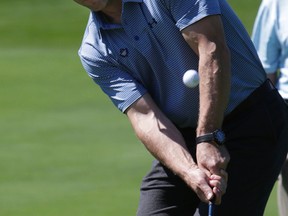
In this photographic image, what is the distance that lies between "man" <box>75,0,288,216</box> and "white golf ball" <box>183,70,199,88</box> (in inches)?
5.0

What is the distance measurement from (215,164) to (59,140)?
4.60 meters

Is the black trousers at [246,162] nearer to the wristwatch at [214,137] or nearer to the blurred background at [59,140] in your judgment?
the wristwatch at [214,137]

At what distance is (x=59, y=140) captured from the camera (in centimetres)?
941

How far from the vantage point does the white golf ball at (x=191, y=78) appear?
477 cm

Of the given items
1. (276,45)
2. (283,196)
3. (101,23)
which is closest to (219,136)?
(101,23)

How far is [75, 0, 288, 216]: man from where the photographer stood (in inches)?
194

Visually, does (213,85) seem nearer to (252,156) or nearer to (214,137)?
(214,137)

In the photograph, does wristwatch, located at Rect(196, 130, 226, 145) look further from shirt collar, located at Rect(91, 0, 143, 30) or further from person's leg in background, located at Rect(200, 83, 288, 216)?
shirt collar, located at Rect(91, 0, 143, 30)

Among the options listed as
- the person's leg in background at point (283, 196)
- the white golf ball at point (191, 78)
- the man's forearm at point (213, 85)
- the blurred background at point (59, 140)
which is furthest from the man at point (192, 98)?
the blurred background at point (59, 140)

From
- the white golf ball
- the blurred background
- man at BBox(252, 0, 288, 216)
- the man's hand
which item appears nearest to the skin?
the man's hand

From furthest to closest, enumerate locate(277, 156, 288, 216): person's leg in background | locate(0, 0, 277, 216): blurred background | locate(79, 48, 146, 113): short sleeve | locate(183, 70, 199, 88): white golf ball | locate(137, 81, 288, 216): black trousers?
locate(0, 0, 277, 216): blurred background
locate(277, 156, 288, 216): person's leg in background
locate(79, 48, 146, 113): short sleeve
locate(137, 81, 288, 216): black trousers
locate(183, 70, 199, 88): white golf ball

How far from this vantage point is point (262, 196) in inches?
206

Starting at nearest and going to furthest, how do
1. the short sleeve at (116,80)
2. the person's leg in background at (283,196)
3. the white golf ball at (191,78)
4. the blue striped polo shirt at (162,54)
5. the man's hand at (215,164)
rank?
the white golf ball at (191,78)
the man's hand at (215,164)
the blue striped polo shirt at (162,54)
the short sleeve at (116,80)
the person's leg in background at (283,196)

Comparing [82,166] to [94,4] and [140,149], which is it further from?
[94,4]
